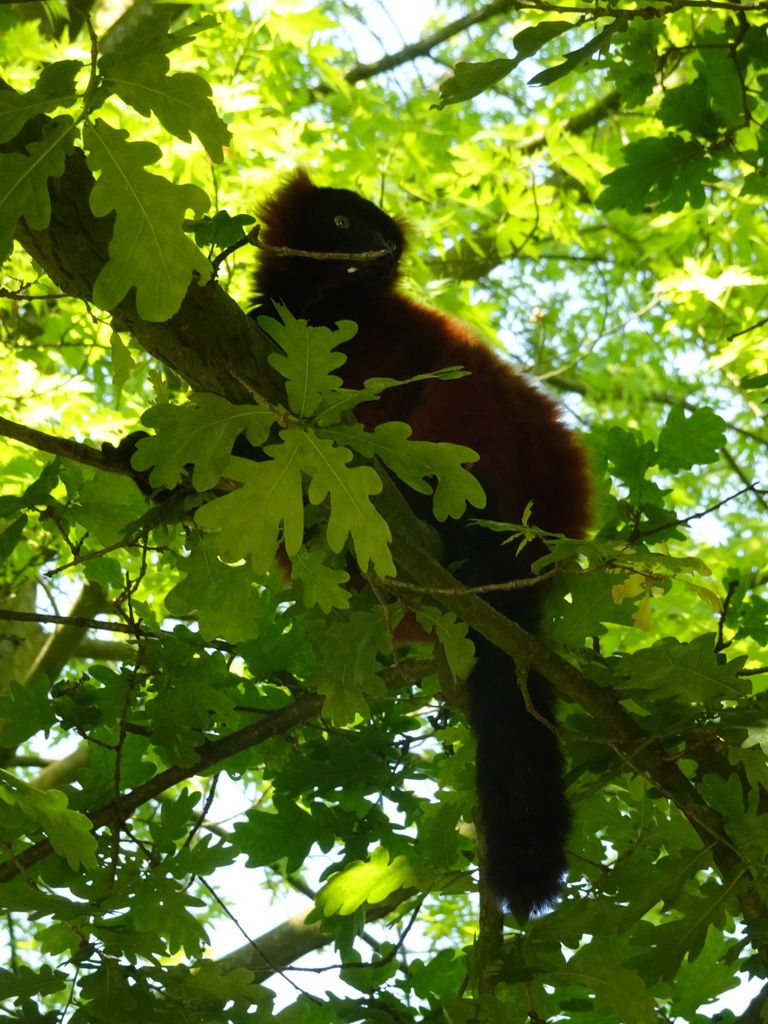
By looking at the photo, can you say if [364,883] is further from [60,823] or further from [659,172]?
[659,172]

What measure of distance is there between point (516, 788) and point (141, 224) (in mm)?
1509

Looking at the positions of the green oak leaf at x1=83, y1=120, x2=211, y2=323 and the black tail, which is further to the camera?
the black tail

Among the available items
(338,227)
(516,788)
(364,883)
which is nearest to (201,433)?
(516,788)

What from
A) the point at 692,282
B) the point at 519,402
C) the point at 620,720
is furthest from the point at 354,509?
the point at 692,282

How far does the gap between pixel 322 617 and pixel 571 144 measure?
151 inches

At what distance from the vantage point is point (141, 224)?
5.08 ft

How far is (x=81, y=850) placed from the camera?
6.34 feet

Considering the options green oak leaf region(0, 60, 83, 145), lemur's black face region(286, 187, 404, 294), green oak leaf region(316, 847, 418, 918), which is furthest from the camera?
lemur's black face region(286, 187, 404, 294)

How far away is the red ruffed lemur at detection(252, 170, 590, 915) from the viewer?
2324mm

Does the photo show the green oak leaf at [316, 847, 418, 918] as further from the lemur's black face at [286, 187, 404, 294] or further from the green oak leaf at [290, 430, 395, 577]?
the lemur's black face at [286, 187, 404, 294]

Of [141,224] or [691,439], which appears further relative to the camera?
[691,439]

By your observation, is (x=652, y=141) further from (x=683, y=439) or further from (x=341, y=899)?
(x=341, y=899)

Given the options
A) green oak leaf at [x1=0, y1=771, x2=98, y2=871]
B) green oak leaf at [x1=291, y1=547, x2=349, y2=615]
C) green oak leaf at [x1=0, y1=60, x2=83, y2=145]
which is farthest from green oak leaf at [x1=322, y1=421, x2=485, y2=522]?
green oak leaf at [x1=0, y1=771, x2=98, y2=871]

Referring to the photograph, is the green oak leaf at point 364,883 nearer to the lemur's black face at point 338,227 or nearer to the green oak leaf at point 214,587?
the green oak leaf at point 214,587
